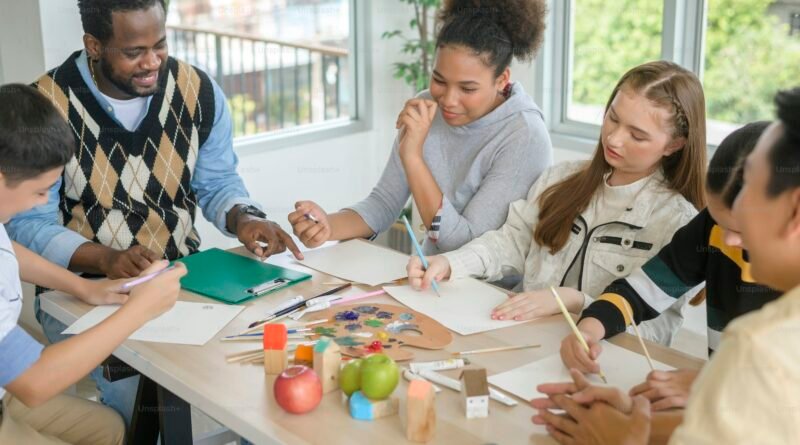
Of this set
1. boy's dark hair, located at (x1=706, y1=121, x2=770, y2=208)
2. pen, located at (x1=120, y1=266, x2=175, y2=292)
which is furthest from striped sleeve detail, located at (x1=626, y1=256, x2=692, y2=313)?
pen, located at (x1=120, y1=266, x2=175, y2=292)

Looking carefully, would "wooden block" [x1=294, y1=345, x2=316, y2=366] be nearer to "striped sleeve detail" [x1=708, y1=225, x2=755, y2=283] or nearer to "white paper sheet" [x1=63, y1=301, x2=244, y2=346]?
"white paper sheet" [x1=63, y1=301, x2=244, y2=346]

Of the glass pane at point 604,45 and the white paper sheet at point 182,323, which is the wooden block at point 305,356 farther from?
the glass pane at point 604,45

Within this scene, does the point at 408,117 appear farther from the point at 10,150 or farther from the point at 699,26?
the point at 699,26

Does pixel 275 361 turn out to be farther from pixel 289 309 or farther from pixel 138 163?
pixel 138 163

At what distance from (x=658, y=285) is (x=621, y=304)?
115 millimetres

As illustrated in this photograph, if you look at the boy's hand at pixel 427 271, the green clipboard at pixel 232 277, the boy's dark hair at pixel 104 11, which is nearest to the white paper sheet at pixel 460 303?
the boy's hand at pixel 427 271

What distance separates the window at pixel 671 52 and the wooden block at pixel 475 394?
2.09 meters

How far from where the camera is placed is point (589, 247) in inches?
77.9

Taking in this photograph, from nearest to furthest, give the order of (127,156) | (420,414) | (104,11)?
(420,414)
(104,11)
(127,156)

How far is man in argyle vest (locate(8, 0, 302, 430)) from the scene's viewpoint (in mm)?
2150

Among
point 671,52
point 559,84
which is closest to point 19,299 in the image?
point 671,52

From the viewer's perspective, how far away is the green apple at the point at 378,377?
4.52 ft

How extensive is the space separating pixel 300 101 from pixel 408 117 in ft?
6.75

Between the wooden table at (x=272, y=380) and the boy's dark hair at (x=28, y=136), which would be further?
the boy's dark hair at (x=28, y=136)
